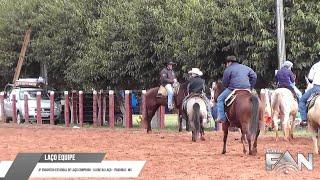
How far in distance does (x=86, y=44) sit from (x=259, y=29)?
1104cm

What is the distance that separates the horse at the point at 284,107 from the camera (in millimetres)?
19359

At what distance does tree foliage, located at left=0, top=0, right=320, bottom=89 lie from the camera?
2508 centimetres

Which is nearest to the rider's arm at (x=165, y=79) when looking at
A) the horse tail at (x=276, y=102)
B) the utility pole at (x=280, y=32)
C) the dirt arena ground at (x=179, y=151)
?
the dirt arena ground at (x=179, y=151)

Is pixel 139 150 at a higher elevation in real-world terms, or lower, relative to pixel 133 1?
lower

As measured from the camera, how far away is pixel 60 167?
37.2 feet

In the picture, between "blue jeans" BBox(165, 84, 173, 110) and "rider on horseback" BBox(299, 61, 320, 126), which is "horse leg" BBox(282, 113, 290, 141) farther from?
"blue jeans" BBox(165, 84, 173, 110)

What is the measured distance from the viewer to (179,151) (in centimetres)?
1709

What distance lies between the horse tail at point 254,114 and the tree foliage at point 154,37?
9635 millimetres

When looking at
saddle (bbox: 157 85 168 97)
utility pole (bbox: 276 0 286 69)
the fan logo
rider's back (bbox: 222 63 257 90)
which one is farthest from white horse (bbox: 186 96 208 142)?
the fan logo

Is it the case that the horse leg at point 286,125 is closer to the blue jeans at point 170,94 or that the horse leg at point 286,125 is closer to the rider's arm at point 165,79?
the blue jeans at point 170,94

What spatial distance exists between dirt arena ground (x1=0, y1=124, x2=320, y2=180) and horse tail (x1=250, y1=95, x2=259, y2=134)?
0.63 meters

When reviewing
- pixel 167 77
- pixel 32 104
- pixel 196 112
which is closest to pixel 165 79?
pixel 167 77

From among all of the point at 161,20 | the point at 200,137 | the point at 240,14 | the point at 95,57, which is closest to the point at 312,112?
the point at 200,137

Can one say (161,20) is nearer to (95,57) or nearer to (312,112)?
(95,57)
